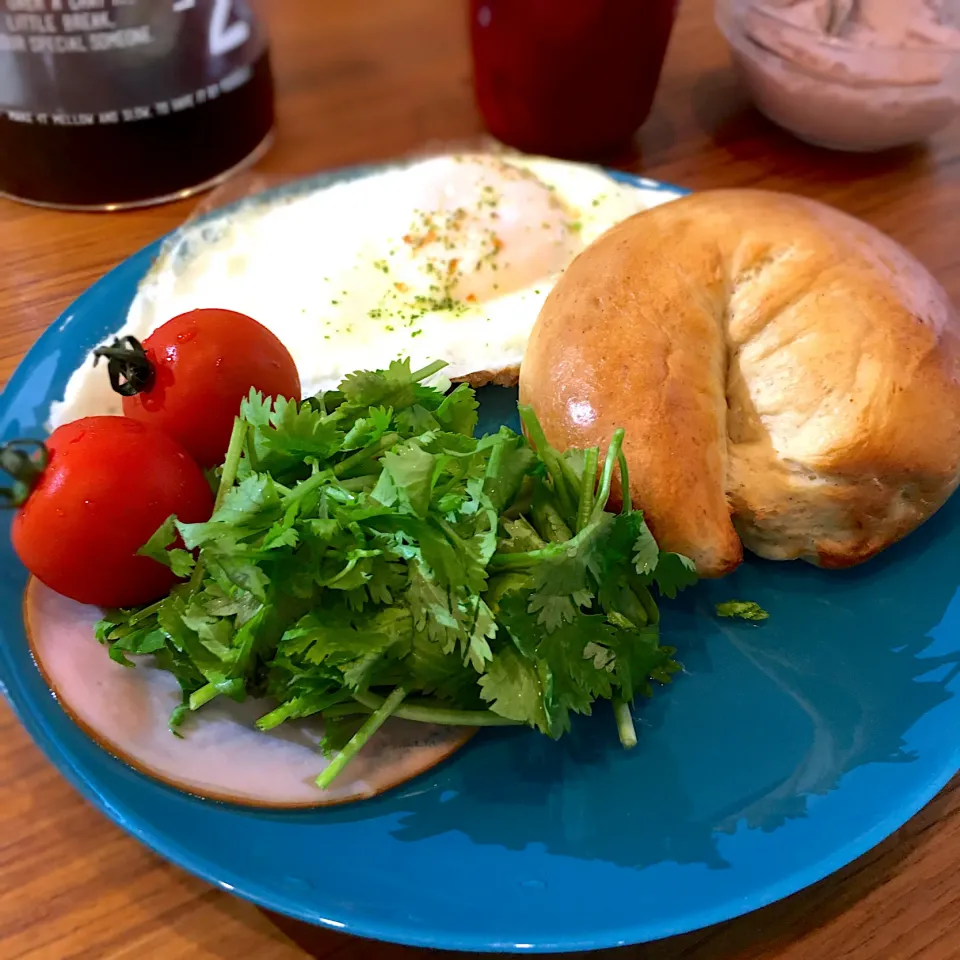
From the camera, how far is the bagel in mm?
811

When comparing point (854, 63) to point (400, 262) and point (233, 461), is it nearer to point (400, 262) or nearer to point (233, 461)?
point (400, 262)

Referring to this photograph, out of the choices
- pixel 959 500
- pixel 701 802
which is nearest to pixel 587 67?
pixel 959 500

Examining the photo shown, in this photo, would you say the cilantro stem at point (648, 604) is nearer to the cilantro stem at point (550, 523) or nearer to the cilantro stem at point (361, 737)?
the cilantro stem at point (550, 523)

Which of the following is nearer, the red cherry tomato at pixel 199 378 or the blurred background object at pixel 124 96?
the red cherry tomato at pixel 199 378

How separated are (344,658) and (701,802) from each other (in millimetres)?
297

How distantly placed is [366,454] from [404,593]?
14 cm

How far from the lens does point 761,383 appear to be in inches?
34.5

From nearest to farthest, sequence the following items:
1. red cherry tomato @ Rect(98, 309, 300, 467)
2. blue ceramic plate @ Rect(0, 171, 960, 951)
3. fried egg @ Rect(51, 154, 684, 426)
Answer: blue ceramic plate @ Rect(0, 171, 960, 951), red cherry tomato @ Rect(98, 309, 300, 467), fried egg @ Rect(51, 154, 684, 426)

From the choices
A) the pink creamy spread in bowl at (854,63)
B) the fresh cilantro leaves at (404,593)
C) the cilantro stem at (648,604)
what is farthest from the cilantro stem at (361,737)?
the pink creamy spread in bowl at (854,63)

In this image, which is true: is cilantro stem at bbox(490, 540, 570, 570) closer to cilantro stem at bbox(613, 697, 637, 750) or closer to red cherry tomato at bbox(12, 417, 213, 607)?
cilantro stem at bbox(613, 697, 637, 750)

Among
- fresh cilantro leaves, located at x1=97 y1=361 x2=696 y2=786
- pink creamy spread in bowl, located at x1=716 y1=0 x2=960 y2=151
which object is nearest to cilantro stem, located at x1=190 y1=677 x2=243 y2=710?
fresh cilantro leaves, located at x1=97 y1=361 x2=696 y2=786

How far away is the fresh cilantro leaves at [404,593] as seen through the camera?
68cm

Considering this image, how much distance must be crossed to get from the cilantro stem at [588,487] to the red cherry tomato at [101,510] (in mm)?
337

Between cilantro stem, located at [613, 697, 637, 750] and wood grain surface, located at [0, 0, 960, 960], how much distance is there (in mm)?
148
